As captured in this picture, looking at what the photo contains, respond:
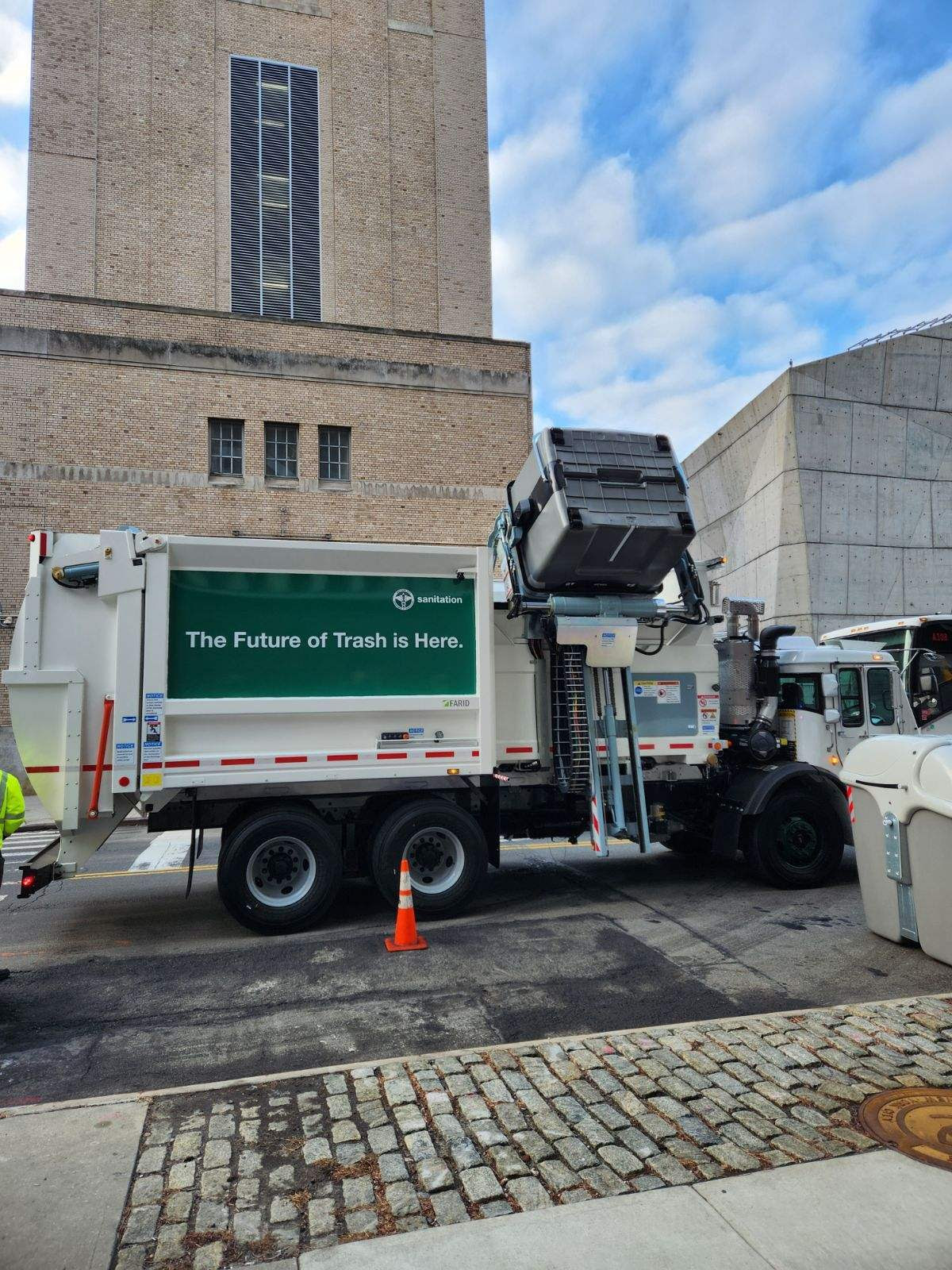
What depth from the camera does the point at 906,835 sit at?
5879 millimetres

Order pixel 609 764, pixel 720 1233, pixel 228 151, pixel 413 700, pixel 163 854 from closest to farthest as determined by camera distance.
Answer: pixel 720 1233 < pixel 413 700 < pixel 609 764 < pixel 163 854 < pixel 228 151

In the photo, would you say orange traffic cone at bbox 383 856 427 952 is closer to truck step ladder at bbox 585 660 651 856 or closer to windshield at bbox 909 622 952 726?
truck step ladder at bbox 585 660 651 856

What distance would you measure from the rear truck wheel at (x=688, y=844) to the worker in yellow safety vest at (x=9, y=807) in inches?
253

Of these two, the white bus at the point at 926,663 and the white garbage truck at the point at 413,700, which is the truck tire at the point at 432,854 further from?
the white bus at the point at 926,663

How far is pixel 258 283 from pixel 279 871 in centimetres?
2338

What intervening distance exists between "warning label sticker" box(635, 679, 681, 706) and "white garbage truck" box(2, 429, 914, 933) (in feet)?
0.06

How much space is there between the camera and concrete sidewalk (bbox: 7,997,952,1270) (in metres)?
2.82

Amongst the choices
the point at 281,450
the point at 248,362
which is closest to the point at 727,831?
the point at 281,450

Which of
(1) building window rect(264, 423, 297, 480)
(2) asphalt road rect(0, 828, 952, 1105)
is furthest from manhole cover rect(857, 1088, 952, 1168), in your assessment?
(1) building window rect(264, 423, 297, 480)

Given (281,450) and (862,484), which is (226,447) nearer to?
(281,450)

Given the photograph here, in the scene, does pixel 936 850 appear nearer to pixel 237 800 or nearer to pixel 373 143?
pixel 237 800

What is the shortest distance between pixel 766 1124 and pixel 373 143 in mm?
29852

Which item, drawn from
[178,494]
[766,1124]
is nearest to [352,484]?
[178,494]

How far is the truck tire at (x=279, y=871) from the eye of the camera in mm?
6777
